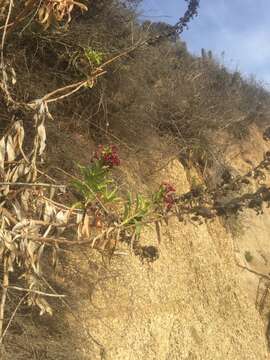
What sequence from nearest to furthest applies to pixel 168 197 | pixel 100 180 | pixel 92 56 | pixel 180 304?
1. pixel 100 180
2. pixel 168 197
3. pixel 92 56
4. pixel 180 304

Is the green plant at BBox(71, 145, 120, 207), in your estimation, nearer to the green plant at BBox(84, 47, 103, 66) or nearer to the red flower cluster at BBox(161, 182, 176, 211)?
the red flower cluster at BBox(161, 182, 176, 211)

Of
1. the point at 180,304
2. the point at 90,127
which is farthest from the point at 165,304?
the point at 90,127

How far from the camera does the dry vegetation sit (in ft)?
10.5

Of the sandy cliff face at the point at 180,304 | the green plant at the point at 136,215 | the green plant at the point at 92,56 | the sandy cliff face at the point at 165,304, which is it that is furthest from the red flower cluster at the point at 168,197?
the green plant at the point at 92,56

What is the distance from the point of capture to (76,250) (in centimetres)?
472

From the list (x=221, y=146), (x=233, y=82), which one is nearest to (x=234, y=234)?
(x=221, y=146)

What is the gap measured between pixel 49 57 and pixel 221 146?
13.5ft

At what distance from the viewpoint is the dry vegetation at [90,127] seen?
319cm

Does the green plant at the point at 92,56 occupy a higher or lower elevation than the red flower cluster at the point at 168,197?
higher

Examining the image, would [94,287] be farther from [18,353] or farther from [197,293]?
[197,293]

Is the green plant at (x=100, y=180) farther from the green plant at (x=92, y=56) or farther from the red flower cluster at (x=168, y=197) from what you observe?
the green plant at (x=92, y=56)

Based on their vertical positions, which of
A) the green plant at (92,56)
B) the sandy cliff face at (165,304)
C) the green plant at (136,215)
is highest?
the green plant at (92,56)

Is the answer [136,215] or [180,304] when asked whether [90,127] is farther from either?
[136,215]

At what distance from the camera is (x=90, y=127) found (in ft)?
19.1
